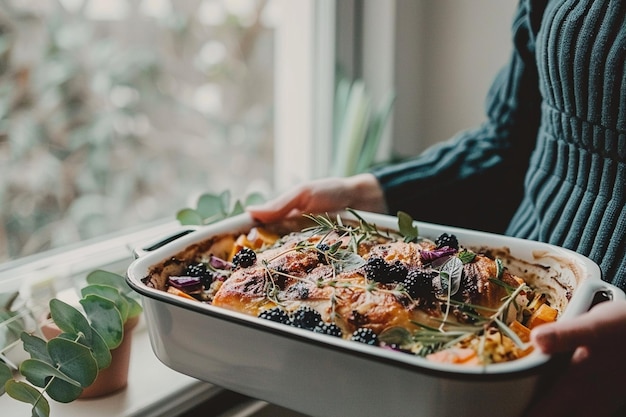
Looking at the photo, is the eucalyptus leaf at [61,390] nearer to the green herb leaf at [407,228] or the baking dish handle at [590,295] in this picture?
the green herb leaf at [407,228]

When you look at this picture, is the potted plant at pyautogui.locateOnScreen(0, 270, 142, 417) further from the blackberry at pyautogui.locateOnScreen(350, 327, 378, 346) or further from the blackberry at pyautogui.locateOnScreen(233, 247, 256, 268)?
the blackberry at pyautogui.locateOnScreen(350, 327, 378, 346)

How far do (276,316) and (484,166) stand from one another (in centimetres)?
49

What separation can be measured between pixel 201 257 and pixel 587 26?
0.52m

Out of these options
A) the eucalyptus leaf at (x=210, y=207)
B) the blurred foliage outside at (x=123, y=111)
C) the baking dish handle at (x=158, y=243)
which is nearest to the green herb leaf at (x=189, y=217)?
the eucalyptus leaf at (x=210, y=207)

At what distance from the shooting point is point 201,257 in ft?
2.81

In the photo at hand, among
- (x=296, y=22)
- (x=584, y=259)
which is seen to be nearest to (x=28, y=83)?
(x=296, y=22)

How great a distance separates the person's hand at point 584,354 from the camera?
58 cm

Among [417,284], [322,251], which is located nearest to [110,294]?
[322,251]

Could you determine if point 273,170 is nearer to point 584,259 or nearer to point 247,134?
point 247,134

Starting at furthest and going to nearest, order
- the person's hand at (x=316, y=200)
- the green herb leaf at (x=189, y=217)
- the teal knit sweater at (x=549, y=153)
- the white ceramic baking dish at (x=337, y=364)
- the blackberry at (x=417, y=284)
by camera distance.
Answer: the green herb leaf at (x=189, y=217), the person's hand at (x=316, y=200), the teal knit sweater at (x=549, y=153), the blackberry at (x=417, y=284), the white ceramic baking dish at (x=337, y=364)

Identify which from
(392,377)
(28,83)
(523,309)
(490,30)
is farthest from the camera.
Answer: (490,30)

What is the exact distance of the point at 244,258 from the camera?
79cm

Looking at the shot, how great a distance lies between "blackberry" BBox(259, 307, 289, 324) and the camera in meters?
0.67

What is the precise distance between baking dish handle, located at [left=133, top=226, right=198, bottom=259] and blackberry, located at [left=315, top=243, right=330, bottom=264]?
182 mm
